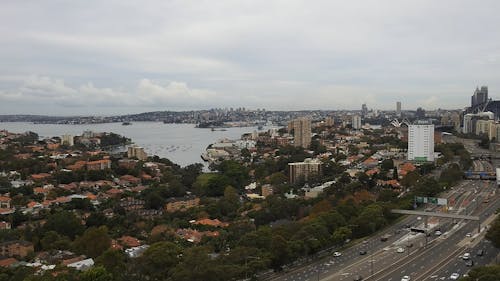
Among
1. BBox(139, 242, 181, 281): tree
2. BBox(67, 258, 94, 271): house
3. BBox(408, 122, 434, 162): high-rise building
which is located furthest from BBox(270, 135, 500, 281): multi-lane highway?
BBox(408, 122, 434, 162): high-rise building

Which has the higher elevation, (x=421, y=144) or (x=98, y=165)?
(x=421, y=144)

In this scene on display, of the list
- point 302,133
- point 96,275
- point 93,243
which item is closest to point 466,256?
point 96,275

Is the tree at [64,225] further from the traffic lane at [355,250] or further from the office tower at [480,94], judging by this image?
the office tower at [480,94]

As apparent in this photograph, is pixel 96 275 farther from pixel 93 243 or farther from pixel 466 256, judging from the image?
pixel 466 256

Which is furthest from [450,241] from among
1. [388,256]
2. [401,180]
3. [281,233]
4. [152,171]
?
[152,171]

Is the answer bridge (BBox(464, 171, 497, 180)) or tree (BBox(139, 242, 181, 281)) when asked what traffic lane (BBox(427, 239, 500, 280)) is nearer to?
tree (BBox(139, 242, 181, 281))

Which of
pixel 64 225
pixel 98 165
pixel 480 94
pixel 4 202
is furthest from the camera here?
pixel 480 94
